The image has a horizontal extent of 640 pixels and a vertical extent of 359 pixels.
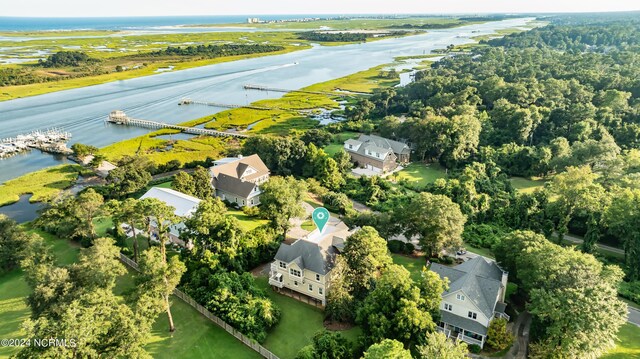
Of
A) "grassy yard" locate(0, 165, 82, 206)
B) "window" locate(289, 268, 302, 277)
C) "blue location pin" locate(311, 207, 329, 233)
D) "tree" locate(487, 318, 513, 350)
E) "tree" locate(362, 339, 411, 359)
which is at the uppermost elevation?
"blue location pin" locate(311, 207, 329, 233)

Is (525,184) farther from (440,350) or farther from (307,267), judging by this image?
(440,350)

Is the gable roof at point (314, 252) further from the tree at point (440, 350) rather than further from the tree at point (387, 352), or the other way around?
the tree at point (440, 350)

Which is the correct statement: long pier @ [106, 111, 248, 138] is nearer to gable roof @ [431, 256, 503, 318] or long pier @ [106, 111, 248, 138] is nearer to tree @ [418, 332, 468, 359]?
Answer: gable roof @ [431, 256, 503, 318]

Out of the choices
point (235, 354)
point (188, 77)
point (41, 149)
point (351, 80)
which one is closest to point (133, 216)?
point (235, 354)

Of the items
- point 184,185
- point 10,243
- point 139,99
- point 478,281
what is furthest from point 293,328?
point 139,99

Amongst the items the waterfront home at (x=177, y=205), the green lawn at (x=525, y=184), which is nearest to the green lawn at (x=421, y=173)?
the green lawn at (x=525, y=184)

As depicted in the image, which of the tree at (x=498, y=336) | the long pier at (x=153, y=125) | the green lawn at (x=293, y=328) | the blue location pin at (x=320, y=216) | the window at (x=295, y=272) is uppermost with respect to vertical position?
the blue location pin at (x=320, y=216)

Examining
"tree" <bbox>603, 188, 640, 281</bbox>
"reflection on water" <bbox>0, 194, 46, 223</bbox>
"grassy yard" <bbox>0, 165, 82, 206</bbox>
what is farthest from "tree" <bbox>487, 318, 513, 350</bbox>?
"grassy yard" <bbox>0, 165, 82, 206</bbox>
